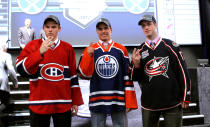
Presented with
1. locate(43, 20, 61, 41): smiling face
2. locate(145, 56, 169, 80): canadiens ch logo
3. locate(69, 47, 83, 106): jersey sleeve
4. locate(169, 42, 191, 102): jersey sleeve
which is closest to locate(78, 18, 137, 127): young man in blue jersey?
locate(69, 47, 83, 106): jersey sleeve

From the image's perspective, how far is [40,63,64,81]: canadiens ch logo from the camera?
5.64ft

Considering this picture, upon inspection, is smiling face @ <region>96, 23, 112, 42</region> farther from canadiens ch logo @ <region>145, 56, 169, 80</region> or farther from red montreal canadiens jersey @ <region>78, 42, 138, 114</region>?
canadiens ch logo @ <region>145, 56, 169, 80</region>

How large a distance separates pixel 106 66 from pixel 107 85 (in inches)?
7.3

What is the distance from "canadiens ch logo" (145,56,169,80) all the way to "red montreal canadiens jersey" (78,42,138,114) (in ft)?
0.75

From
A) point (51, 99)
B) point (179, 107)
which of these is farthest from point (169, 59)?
point (51, 99)

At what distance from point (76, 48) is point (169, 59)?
16.6 feet

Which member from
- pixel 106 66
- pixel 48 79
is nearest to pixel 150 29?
pixel 106 66

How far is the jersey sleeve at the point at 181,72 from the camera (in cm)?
188

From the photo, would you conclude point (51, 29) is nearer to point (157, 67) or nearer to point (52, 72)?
point (52, 72)

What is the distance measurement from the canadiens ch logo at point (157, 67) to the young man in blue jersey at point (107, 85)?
8.9 inches

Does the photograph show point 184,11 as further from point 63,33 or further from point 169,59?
point 169,59

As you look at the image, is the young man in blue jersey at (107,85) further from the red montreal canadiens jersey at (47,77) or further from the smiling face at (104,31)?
the red montreal canadiens jersey at (47,77)

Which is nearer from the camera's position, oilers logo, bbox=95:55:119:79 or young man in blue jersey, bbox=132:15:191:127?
young man in blue jersey, bbox=132:15:191:127

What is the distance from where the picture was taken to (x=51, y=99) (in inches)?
66.8
